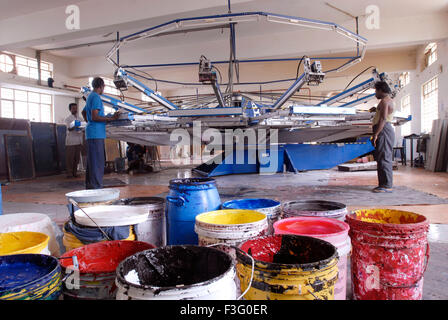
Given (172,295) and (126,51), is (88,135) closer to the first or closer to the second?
(172,295)

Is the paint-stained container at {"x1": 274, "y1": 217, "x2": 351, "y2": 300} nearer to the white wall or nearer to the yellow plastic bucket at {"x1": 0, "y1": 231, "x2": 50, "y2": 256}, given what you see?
the yellow plastic bucket at {"x1": 0, "y1": 231, "x2": 50, "y2": 256}

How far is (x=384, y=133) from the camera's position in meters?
4.37

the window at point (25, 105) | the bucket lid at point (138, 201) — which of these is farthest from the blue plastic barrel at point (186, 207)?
the window at point (25, 105)

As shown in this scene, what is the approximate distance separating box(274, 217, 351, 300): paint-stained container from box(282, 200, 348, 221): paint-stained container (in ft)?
0.25

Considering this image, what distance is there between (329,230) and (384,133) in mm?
3420

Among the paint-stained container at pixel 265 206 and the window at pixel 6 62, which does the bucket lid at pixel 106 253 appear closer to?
the paint-stained container at pixel 265 206

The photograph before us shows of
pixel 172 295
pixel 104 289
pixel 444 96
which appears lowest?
pixel 104 289

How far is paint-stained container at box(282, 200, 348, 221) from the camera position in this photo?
1706 mm

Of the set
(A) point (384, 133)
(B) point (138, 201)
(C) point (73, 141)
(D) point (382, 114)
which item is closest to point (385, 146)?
(A) point (384, 133)

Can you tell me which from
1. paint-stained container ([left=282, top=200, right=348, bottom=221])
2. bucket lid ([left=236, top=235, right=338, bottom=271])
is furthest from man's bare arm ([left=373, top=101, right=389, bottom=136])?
bucket lid ([left=236, top=235, right=338, bottom=271])

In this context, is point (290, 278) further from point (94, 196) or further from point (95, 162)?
point (95, 162)

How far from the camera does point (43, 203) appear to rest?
423 cm
